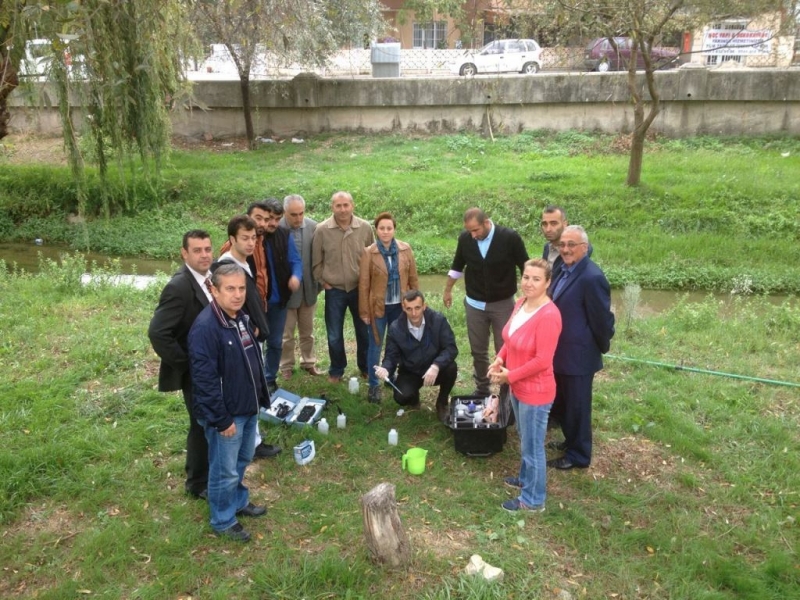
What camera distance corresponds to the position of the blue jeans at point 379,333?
5683 mm

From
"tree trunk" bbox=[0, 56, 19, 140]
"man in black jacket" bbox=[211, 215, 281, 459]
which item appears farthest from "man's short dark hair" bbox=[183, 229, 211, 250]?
"tree trunk" bbox=[0, 56, 19, 140]

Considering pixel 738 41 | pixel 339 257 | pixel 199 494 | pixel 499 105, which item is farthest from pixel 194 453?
pixel 738 41

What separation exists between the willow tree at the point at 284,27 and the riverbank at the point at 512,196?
2167mm

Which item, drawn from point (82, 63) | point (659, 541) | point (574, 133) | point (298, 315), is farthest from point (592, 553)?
point (574, 133)

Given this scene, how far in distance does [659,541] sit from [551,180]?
9.62m

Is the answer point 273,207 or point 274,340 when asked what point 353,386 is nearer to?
point 274,340

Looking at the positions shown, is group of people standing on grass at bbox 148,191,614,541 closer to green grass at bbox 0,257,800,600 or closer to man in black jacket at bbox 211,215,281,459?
man in black jacket at bbox 211,215,281,459

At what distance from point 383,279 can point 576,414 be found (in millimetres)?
1920

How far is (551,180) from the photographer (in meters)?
12.8

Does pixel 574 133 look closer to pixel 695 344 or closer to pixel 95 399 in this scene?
pixel 695 344

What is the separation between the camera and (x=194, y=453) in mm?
4270

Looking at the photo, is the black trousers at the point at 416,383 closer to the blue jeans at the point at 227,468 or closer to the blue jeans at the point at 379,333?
the blue jeans at the point at 379,333

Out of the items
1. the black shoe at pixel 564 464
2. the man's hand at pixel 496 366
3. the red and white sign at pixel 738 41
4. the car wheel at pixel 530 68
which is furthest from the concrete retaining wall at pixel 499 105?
the man's hand at pixel 496 366

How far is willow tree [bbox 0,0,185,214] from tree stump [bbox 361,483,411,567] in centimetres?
316
